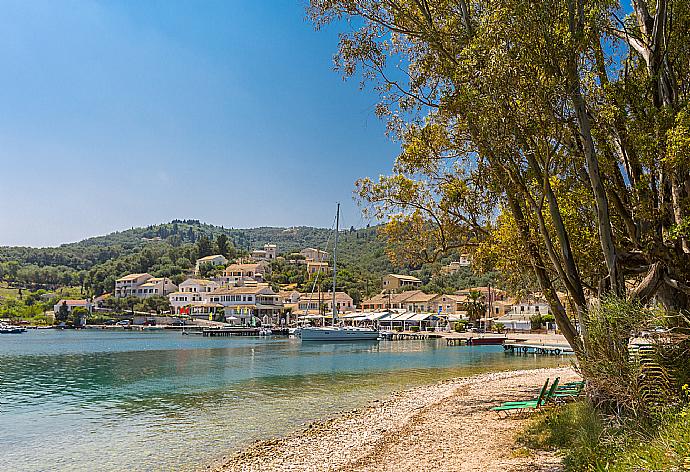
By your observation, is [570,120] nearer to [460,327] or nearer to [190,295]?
[460,327]

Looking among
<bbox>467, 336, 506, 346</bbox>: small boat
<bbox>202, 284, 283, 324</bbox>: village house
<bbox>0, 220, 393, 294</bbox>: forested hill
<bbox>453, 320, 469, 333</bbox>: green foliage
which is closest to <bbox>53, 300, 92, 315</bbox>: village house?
<bbox>0, 220, 393, 294</bbox>: forested hill

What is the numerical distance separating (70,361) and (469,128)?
4050cm

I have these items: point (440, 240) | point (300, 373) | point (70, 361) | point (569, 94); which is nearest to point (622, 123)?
point (569, 94)

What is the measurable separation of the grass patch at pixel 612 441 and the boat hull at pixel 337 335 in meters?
54.9

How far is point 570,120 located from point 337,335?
189 ft

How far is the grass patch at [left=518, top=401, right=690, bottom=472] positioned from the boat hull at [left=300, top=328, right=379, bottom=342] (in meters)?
54.9

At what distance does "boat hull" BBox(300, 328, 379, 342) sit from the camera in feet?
217

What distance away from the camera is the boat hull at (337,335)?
2606 inches

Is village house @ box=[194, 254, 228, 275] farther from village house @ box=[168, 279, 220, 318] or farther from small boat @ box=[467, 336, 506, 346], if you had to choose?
small boat @ box=[467, 336, 506, 346]

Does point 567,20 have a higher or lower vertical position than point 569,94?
higher

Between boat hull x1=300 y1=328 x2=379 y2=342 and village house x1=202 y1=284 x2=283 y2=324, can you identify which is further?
village house x1=202 y1=284 x2=283 y2=324

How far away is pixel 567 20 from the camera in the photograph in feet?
32.9

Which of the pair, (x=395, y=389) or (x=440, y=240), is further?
(x=395, y=389)

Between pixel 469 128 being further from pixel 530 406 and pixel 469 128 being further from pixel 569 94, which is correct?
pixel 530 406
